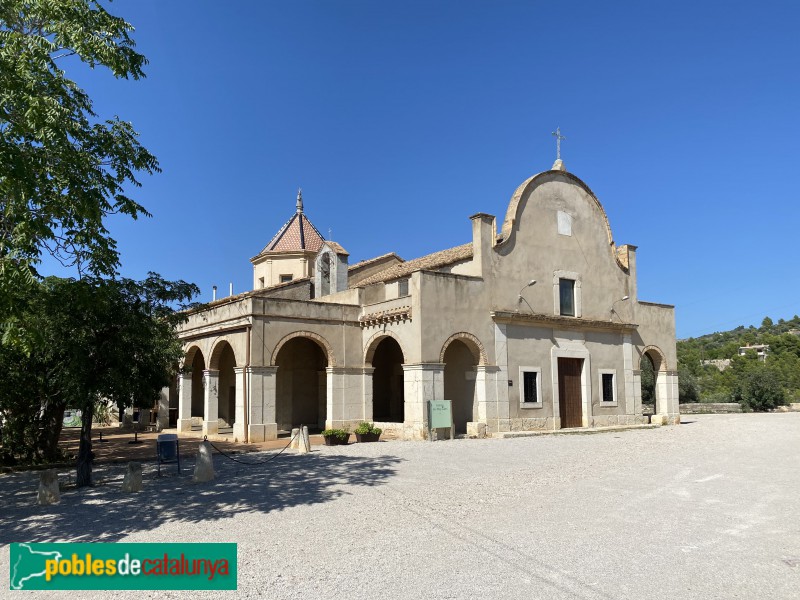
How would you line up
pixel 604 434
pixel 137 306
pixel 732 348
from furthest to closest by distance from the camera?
pixel 732 348, pixel 604 434, pixel 137 306

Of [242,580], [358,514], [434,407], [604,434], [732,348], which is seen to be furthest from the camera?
[732,348]

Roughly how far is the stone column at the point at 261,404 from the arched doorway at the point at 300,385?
3.93 meters

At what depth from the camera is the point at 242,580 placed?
6.39m

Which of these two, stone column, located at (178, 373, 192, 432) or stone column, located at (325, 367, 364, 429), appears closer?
stone column, located at (325, 367, 364, 429)

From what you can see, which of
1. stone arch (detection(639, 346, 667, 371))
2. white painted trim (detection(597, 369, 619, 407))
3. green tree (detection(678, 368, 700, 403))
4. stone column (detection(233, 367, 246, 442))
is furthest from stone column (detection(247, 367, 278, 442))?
green tree (detection(678, 368, 700, 403))

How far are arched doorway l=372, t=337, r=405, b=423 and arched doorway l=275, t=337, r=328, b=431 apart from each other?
2.72m

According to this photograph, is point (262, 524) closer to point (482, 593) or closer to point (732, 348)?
point (482, 593)

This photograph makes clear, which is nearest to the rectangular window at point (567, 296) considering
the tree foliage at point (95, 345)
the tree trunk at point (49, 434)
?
the tree foliage at point (95, 345)

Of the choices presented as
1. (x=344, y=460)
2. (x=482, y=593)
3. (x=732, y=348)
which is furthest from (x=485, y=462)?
(x=732, y=348)

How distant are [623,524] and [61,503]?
30.3ft

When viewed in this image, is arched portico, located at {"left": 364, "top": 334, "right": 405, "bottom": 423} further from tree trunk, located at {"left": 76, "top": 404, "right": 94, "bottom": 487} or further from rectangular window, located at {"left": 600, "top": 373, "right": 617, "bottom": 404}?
tree trunk, located at {"left": 76, "top": 404, "right": 94, "bottom": 487}

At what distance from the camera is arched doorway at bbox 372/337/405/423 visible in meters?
27.4

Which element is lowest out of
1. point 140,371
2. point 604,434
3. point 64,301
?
point 604,434

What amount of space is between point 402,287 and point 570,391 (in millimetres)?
7976
